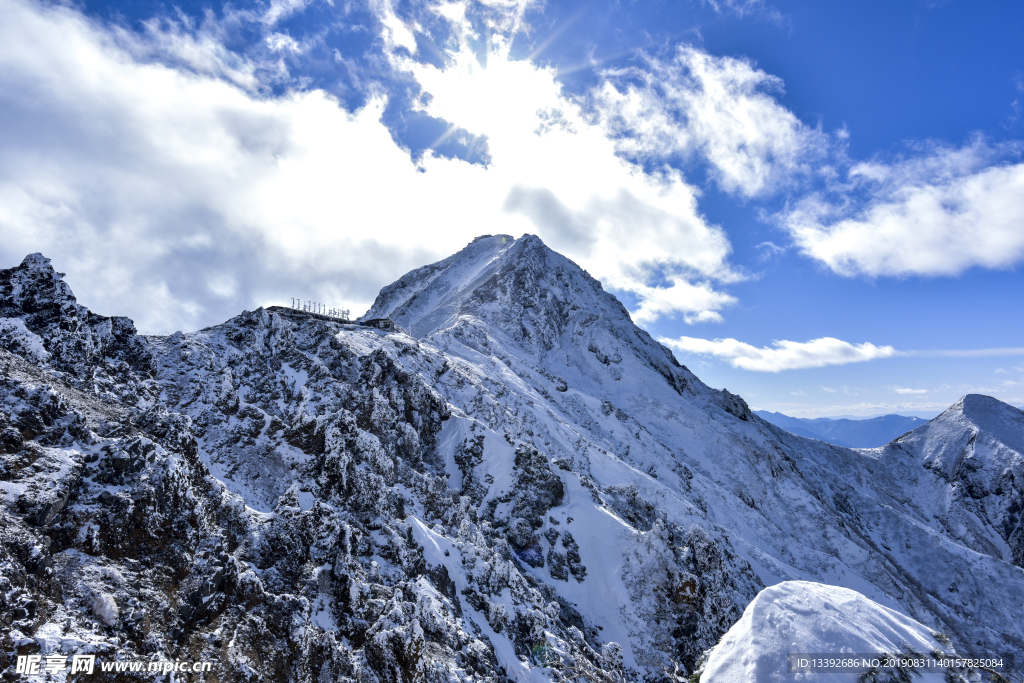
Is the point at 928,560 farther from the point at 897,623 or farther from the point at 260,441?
the point at 260,441

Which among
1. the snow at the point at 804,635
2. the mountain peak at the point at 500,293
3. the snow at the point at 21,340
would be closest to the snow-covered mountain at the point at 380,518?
the snow at the point at 21,340

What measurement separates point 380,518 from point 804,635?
21.3 m

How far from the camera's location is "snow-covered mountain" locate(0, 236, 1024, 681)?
14.3m

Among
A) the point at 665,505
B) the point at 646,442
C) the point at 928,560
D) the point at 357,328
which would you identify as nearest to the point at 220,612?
the point at 357,328

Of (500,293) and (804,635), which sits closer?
(804,635)

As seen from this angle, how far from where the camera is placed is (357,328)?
49594 millimetres

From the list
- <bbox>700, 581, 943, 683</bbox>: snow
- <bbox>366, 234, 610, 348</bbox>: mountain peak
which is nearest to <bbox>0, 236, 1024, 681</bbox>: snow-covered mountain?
<bbox>700, 581, 943, 683</bbox>: snow

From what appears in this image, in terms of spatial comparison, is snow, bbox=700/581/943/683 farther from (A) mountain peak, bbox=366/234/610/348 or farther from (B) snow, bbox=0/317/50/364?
(A) mountain peak, bbox=366/234/610/348

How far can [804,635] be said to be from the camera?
667cm

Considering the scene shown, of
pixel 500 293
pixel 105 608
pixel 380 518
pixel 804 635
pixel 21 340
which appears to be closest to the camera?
pixel 804 635

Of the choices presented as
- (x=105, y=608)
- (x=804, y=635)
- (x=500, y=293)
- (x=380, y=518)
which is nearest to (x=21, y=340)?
(x=105, y=608)

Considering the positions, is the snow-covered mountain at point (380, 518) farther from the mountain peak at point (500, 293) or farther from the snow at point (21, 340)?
the mountain peak at point (500, 293)

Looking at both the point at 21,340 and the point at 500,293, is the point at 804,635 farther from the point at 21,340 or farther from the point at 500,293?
the point at 500,293

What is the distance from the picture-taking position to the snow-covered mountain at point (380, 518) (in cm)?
1428
